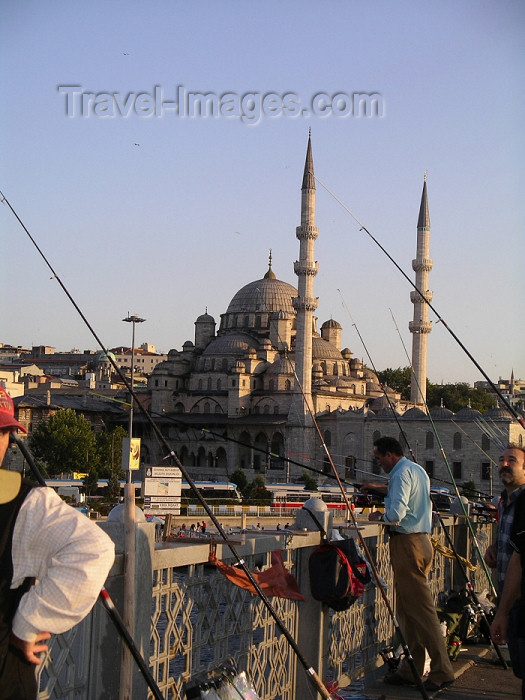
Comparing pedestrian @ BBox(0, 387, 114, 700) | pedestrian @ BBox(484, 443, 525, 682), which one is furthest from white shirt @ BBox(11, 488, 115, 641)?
pedestrian @ BBox(484, 443, 525, 682)

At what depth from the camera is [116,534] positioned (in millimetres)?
3262

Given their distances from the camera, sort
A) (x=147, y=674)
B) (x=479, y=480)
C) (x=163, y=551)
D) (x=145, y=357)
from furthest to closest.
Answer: (x=145, y=357)
(x=479, y=480)
(x=163, y=551)
(x=147, y=674)

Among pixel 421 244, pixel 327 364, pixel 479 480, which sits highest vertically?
pixel 421 244

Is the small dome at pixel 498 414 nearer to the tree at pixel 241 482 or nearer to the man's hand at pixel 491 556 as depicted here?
the tree at pixel 241 482

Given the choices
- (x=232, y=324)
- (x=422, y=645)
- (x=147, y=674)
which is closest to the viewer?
(x=147, y=674)

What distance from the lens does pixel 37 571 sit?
221 centimetres

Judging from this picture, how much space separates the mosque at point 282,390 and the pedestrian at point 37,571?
1570 inches

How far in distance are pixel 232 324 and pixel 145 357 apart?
4714 cm

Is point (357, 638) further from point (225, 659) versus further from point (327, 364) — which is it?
point (327, 364)

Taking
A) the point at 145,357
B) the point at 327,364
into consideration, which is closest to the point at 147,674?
the point at 327,364

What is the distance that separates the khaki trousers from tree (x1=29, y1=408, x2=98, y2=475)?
4125cm

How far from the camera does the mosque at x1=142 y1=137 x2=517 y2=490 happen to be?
48406mm

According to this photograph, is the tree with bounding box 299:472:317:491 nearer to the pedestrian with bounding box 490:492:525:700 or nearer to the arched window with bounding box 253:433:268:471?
the arched window with bounding box 253:433:268:471

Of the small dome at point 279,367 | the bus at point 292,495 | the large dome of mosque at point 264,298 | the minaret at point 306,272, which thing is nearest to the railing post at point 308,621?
the bus at point 292,495
